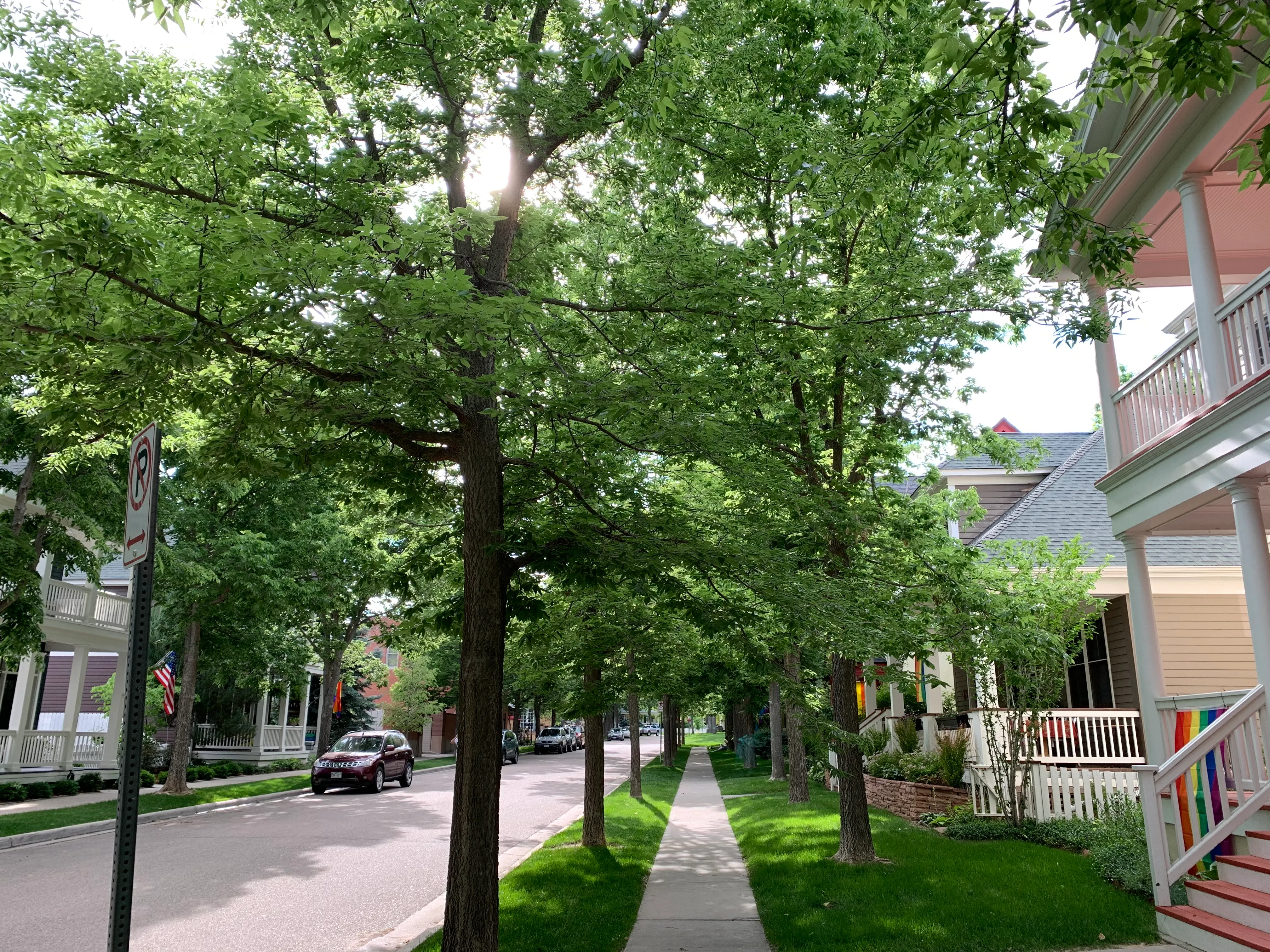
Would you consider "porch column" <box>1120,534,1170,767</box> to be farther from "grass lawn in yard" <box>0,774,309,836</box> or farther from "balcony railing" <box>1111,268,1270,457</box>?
"grass lawn in yard" <box>0,774,309,836</box>

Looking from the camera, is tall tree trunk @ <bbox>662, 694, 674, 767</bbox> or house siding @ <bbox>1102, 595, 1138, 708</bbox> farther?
tall tree trunk @ <bbox>662, 694, 674, 767</bbox>

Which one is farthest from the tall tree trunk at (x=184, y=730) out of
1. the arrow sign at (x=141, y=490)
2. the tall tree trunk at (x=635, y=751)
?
the arrow sign at (x=141, y=490)

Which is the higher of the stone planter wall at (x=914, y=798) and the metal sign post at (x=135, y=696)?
the metal sign post at (x=135, y=696)

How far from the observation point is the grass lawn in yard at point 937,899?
764 cm

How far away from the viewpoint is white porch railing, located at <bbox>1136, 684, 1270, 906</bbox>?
25.1ft

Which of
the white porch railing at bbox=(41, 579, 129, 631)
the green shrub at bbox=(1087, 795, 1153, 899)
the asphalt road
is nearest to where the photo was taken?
the asphalt road

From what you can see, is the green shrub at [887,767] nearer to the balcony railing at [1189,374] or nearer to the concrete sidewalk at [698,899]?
the concrete sidewalk at [698,899]

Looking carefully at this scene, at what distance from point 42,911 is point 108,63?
333 inches

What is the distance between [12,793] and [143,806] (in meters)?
2.73

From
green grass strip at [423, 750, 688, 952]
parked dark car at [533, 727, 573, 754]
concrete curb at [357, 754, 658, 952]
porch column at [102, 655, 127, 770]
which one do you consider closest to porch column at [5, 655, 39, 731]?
porch column at [102, 655, 127, 770]

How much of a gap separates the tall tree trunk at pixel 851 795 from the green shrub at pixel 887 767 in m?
6.79

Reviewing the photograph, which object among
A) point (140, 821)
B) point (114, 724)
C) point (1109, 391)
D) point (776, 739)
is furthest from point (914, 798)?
point (114, 724)

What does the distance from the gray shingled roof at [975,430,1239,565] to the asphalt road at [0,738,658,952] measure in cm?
1118

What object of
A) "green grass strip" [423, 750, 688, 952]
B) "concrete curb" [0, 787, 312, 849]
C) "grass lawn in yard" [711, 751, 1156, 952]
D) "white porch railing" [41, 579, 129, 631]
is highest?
"white porch railing" [41, 579, 129, 631]
